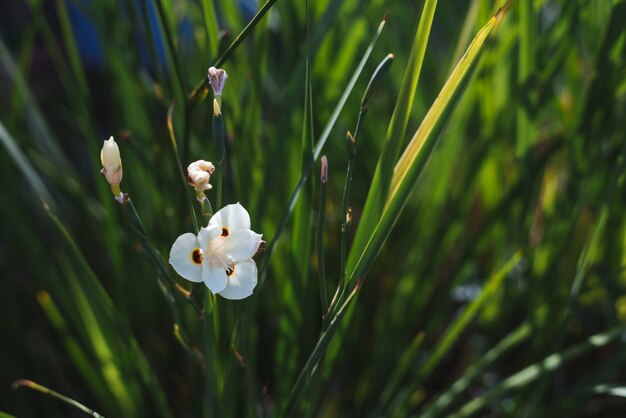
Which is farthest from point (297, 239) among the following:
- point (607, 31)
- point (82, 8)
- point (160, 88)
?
point (82, 8)

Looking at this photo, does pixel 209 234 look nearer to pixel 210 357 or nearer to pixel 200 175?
pixel 200 175

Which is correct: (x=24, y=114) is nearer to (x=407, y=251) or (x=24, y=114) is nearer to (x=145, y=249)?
(x=407, y=251)

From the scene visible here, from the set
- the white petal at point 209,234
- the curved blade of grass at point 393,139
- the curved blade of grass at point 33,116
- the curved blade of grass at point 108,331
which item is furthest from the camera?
the curved blade of grass at point 33,116

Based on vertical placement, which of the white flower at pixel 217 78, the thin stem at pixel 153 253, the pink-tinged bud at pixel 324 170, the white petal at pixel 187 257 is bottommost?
the white petal at pixel 187 257

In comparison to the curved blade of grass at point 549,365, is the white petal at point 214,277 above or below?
below

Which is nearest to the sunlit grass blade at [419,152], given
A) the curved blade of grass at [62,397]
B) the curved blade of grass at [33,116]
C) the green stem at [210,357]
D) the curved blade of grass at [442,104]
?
the curved blade of grass at [442,104]

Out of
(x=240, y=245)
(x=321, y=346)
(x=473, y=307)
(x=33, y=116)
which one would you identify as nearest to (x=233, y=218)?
(x=240, y=245)

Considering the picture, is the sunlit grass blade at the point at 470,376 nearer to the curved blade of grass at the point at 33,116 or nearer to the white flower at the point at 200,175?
the white flower at the point at 200,175
